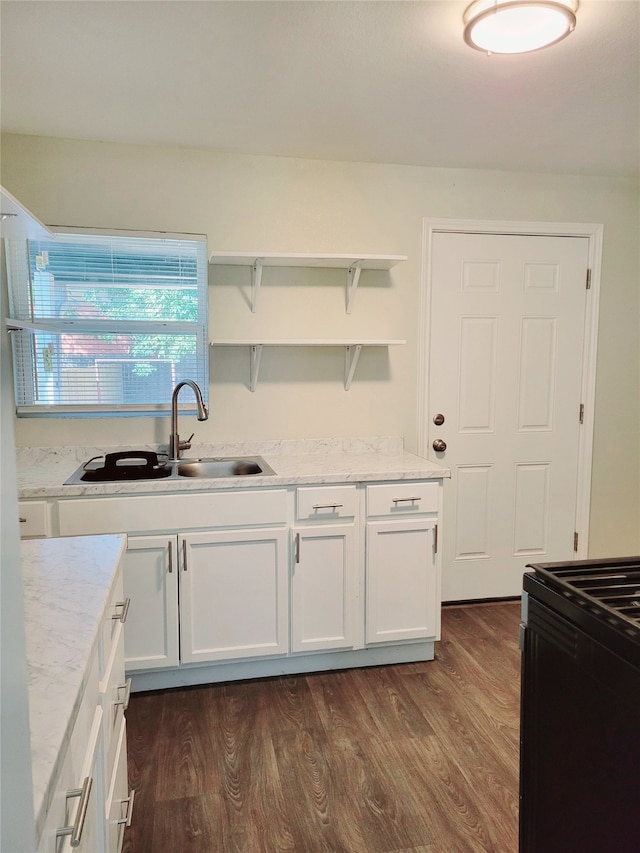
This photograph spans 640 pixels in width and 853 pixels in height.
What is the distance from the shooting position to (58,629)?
3.79ft

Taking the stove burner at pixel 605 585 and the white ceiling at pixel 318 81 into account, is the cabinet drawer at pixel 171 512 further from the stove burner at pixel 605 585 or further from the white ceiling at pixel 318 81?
the white ceiling at pixel 318 81

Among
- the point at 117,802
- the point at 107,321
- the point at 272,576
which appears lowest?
the point at 117,802

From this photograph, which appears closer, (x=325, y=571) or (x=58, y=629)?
(x=58, y=629)

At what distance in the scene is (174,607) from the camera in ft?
8.27

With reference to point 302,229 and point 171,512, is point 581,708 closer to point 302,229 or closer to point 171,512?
point 171,512

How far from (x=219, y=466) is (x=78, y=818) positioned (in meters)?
2.11

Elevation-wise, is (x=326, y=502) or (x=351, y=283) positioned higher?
(x=351, y=283)

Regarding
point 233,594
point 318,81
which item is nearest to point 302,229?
point 318,81

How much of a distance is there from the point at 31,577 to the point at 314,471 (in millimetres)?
1449

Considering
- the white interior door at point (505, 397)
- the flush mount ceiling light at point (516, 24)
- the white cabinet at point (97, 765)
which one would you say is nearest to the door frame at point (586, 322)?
the white interior door at point (505, 397)

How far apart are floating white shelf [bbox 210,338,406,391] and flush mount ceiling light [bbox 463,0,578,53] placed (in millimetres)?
1369

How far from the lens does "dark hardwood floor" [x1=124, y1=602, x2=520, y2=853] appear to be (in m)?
1.81

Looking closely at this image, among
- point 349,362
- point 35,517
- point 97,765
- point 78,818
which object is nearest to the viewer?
point 78,818

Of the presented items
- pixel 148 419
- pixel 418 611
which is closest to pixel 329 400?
pixel 148 419
